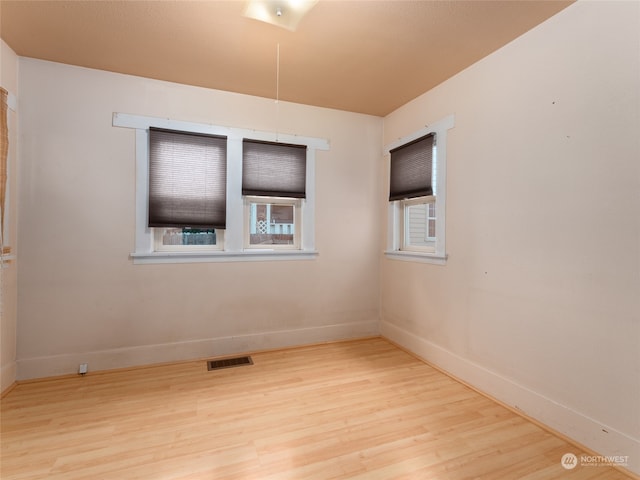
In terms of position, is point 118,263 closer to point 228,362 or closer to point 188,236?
point 188,236

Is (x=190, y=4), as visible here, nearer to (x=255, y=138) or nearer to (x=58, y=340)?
(x=255, y=138)

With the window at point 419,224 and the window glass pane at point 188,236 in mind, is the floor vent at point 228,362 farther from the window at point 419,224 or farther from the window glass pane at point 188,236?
the window at point 419,224

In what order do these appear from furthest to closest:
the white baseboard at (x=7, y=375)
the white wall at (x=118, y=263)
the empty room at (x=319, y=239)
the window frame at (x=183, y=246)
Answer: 1. the window frame at (x=183, y=246)
2. the white wall at (x=118, y=263)
3. the white baseboard at (x=7, y=375)
4. the empty room at (x=319, y=239)

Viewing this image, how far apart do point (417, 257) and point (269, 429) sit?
213cm

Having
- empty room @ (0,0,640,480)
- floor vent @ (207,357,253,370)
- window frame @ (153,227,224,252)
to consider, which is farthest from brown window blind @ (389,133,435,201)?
floor vent @ (207,357,253,370)

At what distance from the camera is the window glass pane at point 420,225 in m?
3.32

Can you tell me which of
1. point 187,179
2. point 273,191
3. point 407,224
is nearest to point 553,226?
point 407,224

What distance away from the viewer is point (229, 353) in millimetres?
3166

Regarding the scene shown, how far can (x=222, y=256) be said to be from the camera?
10.3ft

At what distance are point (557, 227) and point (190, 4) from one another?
9.23 ft

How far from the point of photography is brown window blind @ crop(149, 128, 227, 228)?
2.89m

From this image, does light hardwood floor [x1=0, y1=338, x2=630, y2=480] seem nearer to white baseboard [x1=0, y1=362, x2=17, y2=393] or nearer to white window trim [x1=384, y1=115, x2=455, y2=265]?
white baseboard [x1=0, y1=362, x2=17, y2=393]

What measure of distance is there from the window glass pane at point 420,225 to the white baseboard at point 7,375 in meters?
3.85

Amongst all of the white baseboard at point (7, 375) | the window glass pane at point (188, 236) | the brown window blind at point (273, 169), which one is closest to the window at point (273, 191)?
the brown window blind at point (273, 169)
